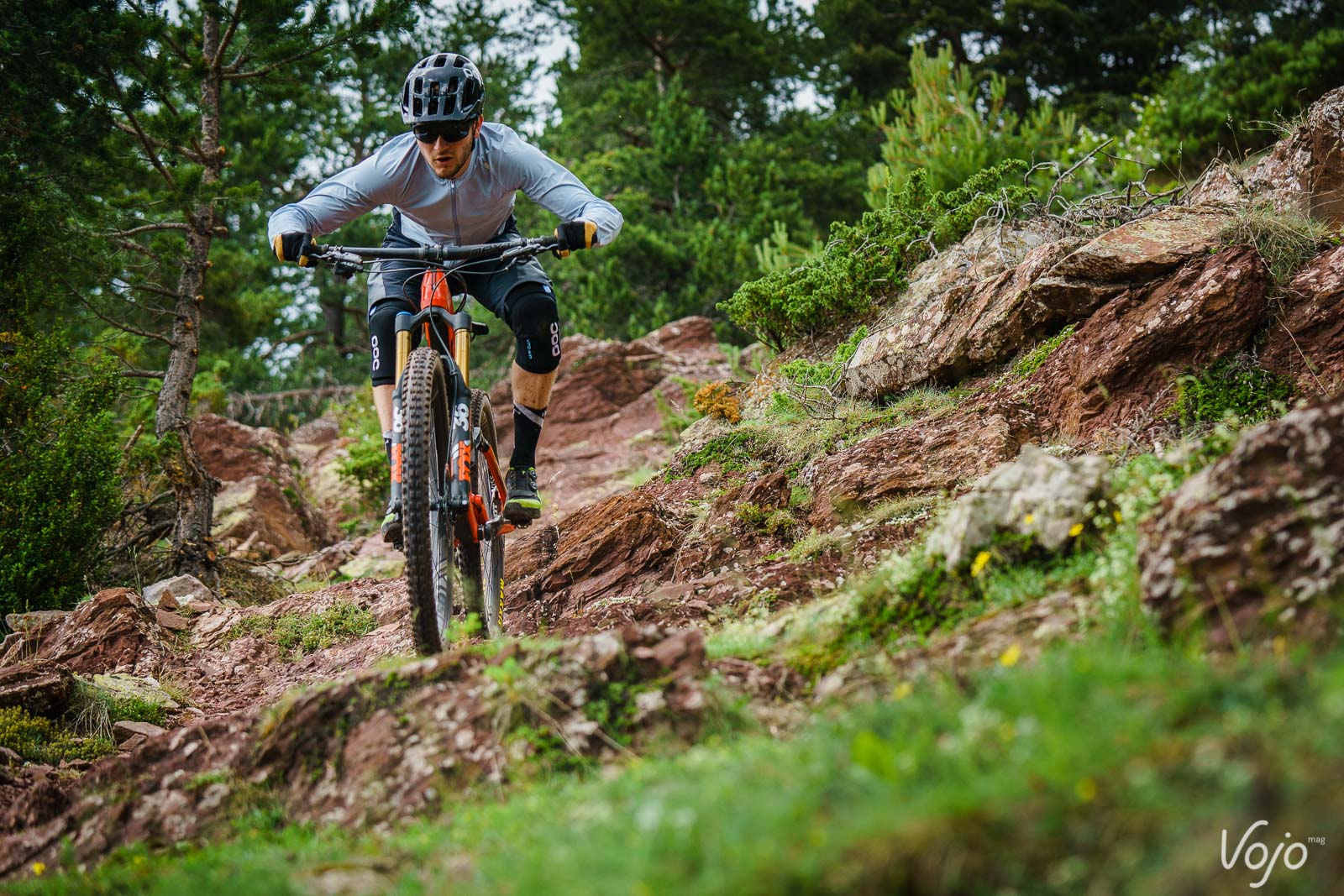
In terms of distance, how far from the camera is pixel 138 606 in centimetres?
696

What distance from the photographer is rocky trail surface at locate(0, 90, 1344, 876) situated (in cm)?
305

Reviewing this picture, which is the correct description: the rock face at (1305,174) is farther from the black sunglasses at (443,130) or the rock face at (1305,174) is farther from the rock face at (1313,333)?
the black sunglasses at (443,130)

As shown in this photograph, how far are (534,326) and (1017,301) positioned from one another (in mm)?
3511

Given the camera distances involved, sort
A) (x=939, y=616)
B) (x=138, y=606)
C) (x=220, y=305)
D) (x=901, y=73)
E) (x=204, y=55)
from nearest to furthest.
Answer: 1. (x=939, y=616)
2. (x=138, y=606)
3. (x=204, y=55)
4. (x=220, y=305)
5. (x=901, y=73)

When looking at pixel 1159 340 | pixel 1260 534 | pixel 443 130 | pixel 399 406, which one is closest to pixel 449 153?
pixel 443 130

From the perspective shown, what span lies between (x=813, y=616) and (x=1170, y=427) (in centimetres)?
252

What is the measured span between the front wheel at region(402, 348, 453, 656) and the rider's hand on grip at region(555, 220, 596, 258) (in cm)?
76

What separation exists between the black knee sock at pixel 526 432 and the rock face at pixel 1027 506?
2432 mm

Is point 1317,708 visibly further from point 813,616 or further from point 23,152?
point 23,152

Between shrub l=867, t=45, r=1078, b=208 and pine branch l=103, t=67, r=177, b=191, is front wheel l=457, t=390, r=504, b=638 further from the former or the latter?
shrub l=867, t=45, r=1078, b=208

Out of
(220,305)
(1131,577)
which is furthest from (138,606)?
(220,305)

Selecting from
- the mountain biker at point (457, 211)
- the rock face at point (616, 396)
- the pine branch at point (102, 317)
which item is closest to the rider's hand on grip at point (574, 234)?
the mountain biker at point (457, 211)

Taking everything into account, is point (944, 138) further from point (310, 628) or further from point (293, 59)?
point (310, 628)

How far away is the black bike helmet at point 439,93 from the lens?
4.77 meters
